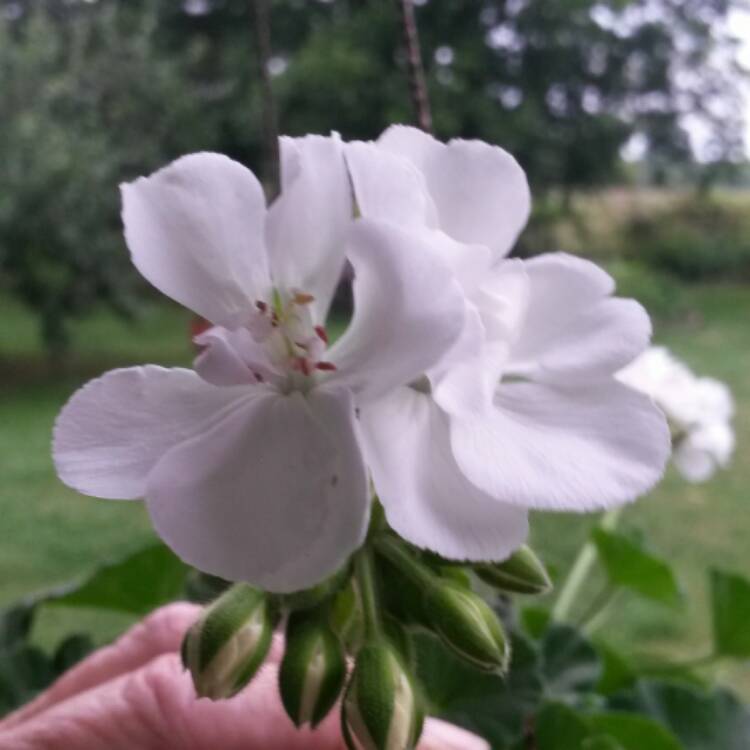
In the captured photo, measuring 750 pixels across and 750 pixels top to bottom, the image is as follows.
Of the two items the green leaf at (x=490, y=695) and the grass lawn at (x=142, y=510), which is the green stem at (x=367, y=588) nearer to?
the green leaf at (x=490, y=695)

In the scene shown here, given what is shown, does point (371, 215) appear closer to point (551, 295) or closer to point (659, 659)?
point (551, 295)

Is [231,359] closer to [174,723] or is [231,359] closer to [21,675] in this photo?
[174,723]

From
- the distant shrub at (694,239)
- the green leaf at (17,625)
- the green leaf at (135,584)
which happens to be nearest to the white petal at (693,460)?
the green leaf at (135,584)

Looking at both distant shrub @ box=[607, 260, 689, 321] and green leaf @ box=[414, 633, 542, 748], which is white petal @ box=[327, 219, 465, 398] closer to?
green leaf @ box=[414, 633, 542, 748]

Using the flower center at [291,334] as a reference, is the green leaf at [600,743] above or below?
below

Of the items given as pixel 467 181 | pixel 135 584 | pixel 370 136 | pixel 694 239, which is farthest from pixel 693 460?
pixel 694 239

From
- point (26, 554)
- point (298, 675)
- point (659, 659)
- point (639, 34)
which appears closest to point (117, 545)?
point (26, 554)
